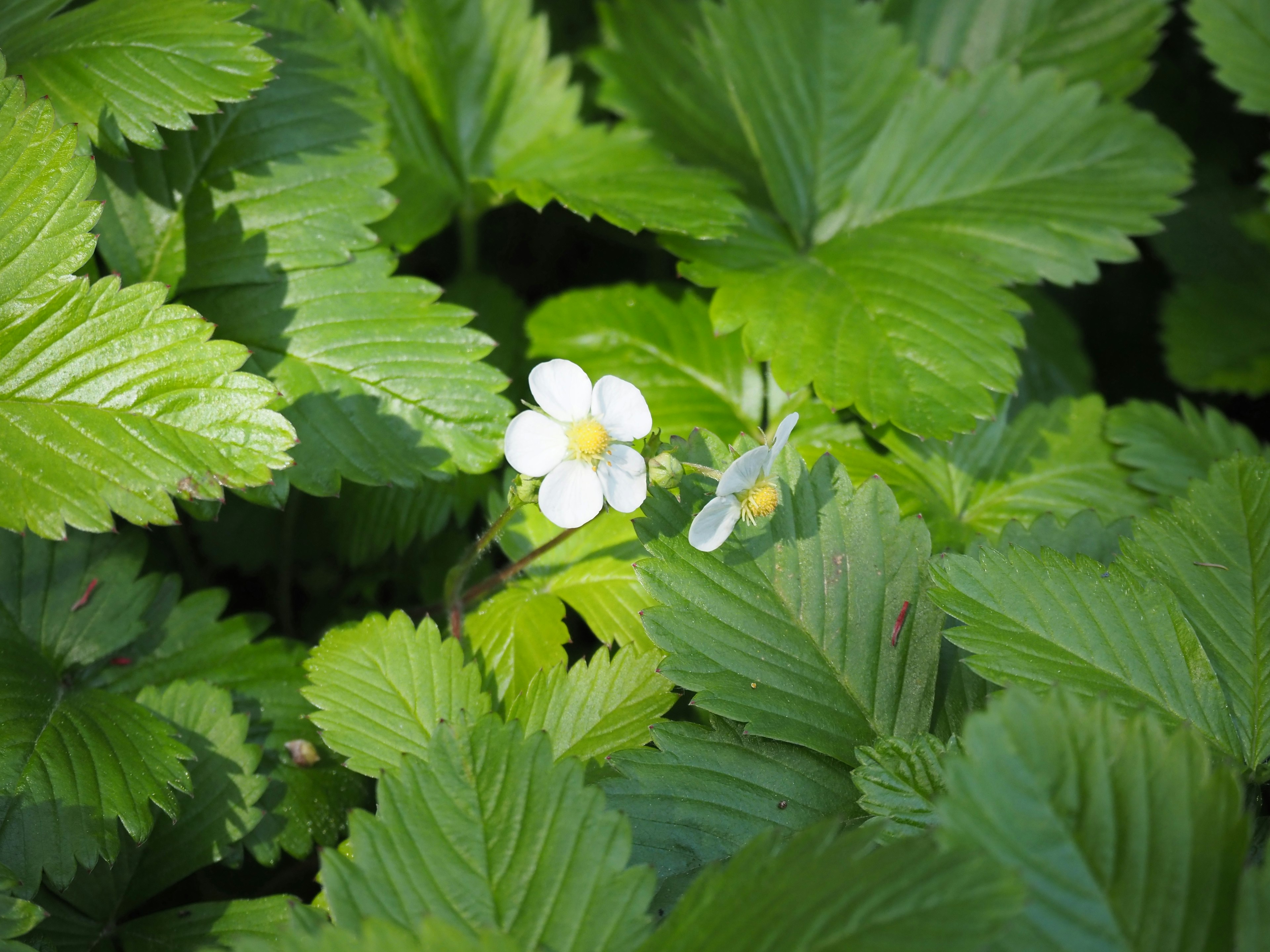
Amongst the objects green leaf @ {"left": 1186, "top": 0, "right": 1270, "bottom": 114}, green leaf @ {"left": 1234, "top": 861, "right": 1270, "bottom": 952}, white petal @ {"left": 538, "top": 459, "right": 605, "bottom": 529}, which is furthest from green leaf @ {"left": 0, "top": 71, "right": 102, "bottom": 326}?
green leaf @ {"left": 1186, "top": 0, "right": 1270, "bottom": 114}

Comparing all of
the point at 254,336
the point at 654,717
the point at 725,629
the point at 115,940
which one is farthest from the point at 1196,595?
the point at 115,940

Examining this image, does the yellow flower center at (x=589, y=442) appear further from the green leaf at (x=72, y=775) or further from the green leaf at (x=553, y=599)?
the green leaf at (x=72, y=775)

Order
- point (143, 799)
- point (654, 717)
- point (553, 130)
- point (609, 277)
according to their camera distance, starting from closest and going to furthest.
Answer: point (143, 799) → point (654, 717) → point (553, 130) → point (609, 277)

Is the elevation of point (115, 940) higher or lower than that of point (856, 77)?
lower

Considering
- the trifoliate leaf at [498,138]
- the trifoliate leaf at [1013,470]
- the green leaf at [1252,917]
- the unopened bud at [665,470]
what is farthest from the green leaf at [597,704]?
the trifoliate leaf at [498,138]

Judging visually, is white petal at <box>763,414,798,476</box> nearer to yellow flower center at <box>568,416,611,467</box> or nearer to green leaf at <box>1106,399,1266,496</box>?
yellow flower center at <box>568,416,611,467</box>

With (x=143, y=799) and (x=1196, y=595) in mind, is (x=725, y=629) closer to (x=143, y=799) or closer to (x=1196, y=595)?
(x=1196, y=595)

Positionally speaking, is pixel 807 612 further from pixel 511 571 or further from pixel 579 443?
pixel 511 571
